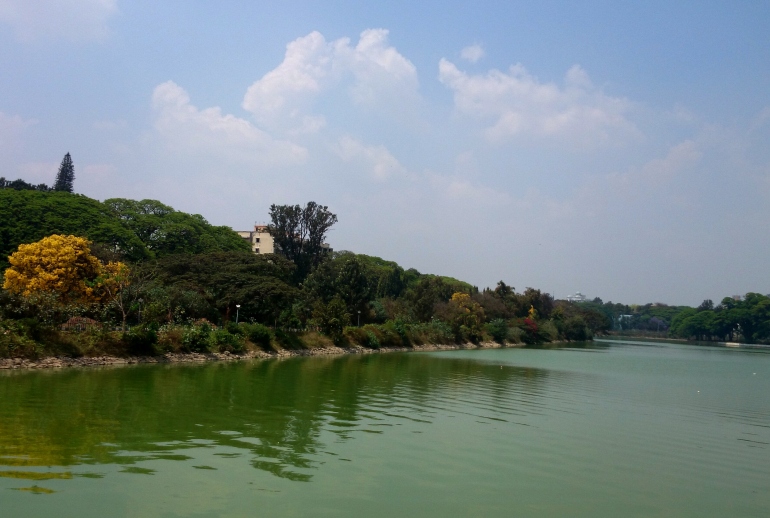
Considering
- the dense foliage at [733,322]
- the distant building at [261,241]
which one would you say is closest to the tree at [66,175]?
the distant building at [261,241]

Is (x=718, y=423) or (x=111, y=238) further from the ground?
(x=111, y=238)

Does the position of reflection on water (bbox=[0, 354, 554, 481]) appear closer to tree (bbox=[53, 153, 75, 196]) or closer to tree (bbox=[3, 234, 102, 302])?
tree (bbox=[3, 234, 102, 302])

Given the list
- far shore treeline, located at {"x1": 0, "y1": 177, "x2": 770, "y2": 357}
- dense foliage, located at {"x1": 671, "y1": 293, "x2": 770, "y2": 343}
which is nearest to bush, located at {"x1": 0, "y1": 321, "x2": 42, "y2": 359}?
far shore treeline, located at {"x1": 0, "y1": 177, "x2": 770, "y2": 357}

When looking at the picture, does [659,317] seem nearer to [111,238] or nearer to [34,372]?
[111,238]

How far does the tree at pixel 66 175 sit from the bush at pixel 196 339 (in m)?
63.2

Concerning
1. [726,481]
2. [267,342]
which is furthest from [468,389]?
[267,342]

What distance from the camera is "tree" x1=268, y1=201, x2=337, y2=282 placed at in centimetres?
6644

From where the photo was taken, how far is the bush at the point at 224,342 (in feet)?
107

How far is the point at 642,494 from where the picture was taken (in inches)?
373

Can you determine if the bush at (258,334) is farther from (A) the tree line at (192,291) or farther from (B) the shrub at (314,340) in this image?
(B) the shrub at (314,340)

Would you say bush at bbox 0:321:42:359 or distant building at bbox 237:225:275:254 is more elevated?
distant building at bbox 237:225:275:254

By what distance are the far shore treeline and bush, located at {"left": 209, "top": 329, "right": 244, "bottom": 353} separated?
0.07m

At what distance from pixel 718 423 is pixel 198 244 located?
55299 millimetres

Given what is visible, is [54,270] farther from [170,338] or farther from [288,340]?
[288,340]
